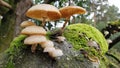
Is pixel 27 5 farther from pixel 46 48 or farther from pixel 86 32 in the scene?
pixel 46 48

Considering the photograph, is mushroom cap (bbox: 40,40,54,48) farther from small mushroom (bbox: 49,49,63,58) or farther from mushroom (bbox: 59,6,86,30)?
mushroom (bbox: 59,6,86,30)

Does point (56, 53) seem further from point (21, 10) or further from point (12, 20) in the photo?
point (12, 20)

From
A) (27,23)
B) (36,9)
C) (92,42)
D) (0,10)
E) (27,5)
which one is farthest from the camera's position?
(0,10)

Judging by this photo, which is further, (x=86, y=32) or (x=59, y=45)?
(x=86, y=32)

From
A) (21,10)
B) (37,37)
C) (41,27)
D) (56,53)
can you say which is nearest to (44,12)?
(41,27)

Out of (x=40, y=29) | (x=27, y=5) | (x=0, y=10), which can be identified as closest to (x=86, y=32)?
(x=40, y=29)

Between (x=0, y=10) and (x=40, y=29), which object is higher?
(x=40, y=29)

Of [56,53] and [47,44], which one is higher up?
[47,44]
